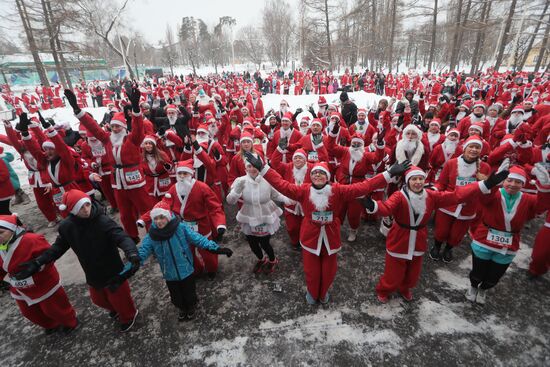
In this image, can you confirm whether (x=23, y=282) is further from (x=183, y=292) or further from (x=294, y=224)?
(x=294, y=224)

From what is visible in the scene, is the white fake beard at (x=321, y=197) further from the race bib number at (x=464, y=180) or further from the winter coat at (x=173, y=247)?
the race bib number at (x=464, y=180)

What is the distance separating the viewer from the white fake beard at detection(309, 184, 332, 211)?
3.03 meters

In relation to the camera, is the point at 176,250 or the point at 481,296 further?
the point at 481,296

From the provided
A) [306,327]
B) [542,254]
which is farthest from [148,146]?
[542,254]

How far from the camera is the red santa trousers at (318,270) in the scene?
10.8 ft

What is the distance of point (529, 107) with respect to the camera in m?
7.09

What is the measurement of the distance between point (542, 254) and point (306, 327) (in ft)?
11.1

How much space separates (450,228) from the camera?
423 centimetres

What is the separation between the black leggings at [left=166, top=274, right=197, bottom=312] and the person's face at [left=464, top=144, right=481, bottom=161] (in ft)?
14.0

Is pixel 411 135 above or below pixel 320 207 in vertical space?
above

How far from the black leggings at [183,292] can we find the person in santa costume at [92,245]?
0.54 m

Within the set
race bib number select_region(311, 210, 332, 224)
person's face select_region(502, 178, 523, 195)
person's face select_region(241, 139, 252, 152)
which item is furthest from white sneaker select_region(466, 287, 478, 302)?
person's face select_region(241, 139, 252, 152)

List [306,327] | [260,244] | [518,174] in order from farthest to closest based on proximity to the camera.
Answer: [260,244]
[306,327]
[518,174]

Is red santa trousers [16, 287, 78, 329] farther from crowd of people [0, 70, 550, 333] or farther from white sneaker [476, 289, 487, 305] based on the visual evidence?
white sneaker [476, 289, 487, 305]
